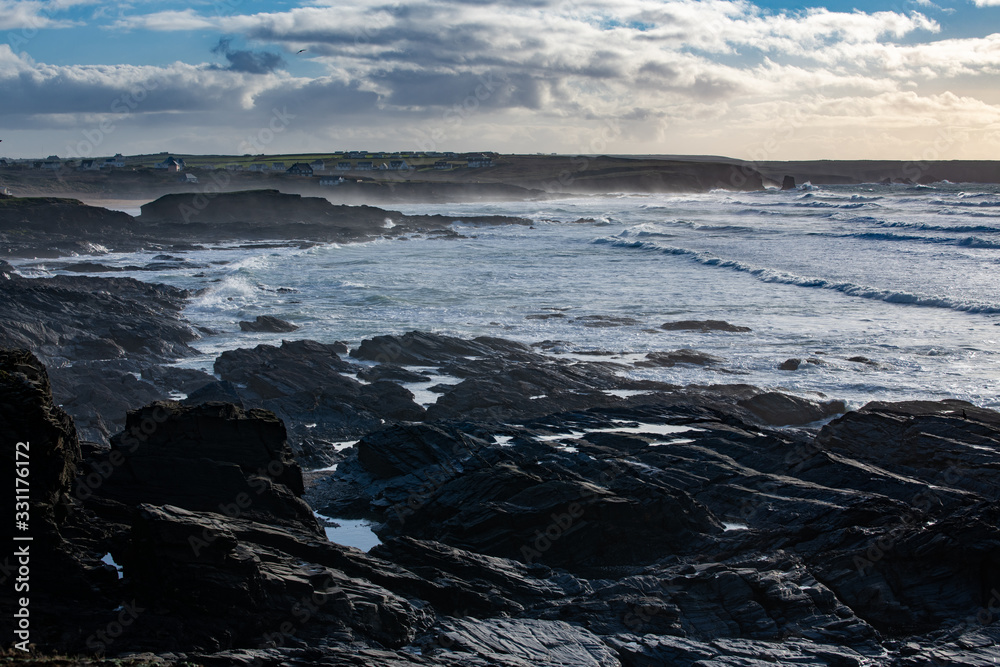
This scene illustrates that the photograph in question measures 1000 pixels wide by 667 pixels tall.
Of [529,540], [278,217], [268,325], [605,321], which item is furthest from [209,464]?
[278,217]

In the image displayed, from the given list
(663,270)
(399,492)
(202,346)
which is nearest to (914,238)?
(663,270)

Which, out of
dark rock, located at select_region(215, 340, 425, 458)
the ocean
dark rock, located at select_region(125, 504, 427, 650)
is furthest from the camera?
the ocean

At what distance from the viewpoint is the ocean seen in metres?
21.2

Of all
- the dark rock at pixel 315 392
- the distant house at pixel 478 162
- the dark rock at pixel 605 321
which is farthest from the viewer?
the distant house at pixel 478 162

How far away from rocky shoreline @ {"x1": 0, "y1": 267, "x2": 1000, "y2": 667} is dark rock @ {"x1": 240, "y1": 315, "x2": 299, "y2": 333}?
10.2m

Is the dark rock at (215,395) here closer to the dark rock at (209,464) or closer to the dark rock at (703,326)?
the dark rock at (209,464)

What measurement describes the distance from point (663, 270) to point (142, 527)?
3723cm

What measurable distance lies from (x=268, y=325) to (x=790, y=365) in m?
15.9

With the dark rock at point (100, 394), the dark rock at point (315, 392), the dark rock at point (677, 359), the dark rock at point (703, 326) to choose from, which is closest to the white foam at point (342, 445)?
the dark rock at point (315, 392)

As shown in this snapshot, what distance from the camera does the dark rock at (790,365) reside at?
20.5 metres

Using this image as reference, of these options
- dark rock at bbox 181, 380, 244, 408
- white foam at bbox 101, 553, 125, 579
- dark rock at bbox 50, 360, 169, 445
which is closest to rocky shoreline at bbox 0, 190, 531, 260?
dark rock at bbox 50, 360, 169, 445

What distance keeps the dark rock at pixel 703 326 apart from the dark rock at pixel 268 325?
12310 mm

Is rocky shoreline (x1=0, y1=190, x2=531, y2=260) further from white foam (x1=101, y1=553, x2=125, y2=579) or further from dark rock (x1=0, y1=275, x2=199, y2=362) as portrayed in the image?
white foam (x1=101, y1=553, x2=125, y2=579)

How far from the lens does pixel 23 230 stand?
5056cm
